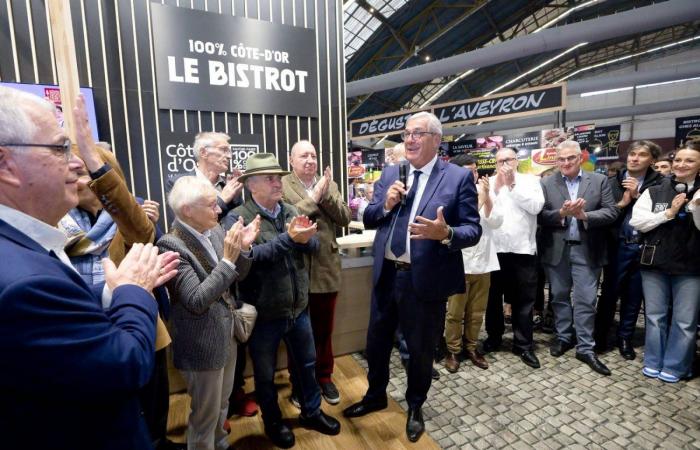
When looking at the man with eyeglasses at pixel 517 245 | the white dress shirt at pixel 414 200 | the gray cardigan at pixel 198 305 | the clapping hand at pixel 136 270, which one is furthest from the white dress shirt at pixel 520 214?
the clapping hand at pixel 136 270

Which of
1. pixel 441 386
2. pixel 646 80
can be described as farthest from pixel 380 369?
pixel 646 80

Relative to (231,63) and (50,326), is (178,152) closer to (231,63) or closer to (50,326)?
(231,63)

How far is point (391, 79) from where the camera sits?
8.32m

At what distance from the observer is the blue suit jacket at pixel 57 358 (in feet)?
2.13

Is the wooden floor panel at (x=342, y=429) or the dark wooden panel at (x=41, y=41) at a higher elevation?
the dark wooden panel at (x=41, y=41)

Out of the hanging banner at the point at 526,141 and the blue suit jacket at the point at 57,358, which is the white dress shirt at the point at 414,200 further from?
the hanging banner at the point at 526,141

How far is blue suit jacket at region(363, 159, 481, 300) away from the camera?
1975 millimetres

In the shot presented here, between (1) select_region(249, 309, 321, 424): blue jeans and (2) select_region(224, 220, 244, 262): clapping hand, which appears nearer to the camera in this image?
(2) select_region(224, 220, 244, 262): clapping hand

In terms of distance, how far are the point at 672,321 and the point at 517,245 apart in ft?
3.88

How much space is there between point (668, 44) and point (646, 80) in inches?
272

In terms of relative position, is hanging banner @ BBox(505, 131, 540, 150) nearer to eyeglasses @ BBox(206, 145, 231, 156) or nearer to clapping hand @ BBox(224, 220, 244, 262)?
eyeglasses @ BBox(206, 145, 231, 156)

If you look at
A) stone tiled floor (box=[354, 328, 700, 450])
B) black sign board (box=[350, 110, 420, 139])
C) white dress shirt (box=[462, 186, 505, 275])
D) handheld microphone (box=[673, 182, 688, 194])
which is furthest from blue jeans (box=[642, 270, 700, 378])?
black sign board (box=[350, 110, 420, 139])

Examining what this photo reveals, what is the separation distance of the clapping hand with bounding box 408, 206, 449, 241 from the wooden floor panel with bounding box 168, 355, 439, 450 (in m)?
1.20

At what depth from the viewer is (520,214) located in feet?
9.44
